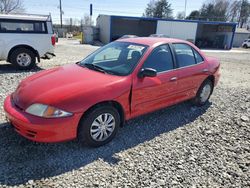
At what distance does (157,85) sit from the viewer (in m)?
3.91

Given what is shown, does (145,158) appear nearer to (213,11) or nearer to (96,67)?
(96,67)

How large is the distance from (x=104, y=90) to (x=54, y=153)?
114 cm

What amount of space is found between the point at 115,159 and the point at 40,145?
1.13 m

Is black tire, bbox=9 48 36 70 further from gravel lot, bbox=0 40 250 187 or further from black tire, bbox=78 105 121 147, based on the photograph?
black tire, bbox=78 105 121 147

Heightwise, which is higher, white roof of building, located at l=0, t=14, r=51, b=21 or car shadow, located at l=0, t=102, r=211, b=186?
white roof of building, located at l=0, t=14, r=51, b=21

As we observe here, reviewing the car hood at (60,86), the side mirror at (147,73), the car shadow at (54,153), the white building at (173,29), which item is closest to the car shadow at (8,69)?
the car shadow at (54,153)

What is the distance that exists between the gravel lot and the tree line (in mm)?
61985

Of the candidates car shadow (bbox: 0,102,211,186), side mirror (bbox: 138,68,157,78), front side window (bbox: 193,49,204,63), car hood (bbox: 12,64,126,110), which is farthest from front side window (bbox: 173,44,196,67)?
car hood (bbox: 12,64,126,110)

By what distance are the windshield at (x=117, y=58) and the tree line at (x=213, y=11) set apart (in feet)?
203

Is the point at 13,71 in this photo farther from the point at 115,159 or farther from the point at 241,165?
the point at 241,165

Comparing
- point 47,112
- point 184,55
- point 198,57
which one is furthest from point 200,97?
point 47,112

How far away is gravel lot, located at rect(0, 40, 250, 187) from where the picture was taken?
9.25 ft

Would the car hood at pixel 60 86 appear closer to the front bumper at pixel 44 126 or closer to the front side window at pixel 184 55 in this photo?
the front bumper at pixel 44 126

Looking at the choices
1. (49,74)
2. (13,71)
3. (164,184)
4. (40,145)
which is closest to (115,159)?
(164,184)
